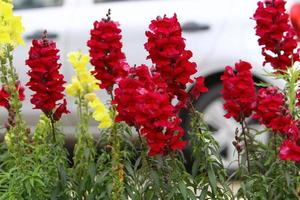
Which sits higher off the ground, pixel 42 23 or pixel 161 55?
pixel 161 55

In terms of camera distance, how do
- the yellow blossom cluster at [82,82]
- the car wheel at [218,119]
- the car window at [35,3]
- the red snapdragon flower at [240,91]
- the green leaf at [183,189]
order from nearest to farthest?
the green leaf at [183,189] → the red snapdragon flower at [240,91] → the yellow blossom cluster at [82,82] → the car wheel at [218,119] → the car window at [35,3]

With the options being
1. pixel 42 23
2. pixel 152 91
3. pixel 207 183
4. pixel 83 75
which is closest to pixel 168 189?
pixel 207 183

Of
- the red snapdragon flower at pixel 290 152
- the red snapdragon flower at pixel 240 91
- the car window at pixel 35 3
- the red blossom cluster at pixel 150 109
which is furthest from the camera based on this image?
the car window at pixel 35 3

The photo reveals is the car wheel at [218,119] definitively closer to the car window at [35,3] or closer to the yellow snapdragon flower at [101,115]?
the car window at [35,3]

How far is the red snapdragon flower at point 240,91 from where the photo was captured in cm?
431

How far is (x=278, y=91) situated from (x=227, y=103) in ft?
0.73

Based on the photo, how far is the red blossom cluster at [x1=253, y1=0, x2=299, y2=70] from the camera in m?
4.47

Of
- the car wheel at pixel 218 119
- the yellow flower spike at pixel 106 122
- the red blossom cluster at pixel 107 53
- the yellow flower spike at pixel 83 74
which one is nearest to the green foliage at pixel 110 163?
the yellow flower spike at pixel 106 122

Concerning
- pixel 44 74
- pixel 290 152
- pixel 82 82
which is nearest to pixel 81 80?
pixel 82 82

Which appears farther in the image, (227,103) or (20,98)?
(20,98)

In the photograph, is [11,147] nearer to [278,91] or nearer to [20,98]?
[20,98]

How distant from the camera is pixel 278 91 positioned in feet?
14.1

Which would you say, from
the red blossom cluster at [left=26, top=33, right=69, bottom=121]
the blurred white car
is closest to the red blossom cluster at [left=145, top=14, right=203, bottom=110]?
the red blossom cluster at [left=26, top=33, right=69, bottom=121]

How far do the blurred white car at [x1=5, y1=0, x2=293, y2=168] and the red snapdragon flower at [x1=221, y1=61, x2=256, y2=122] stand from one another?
12.4ft
